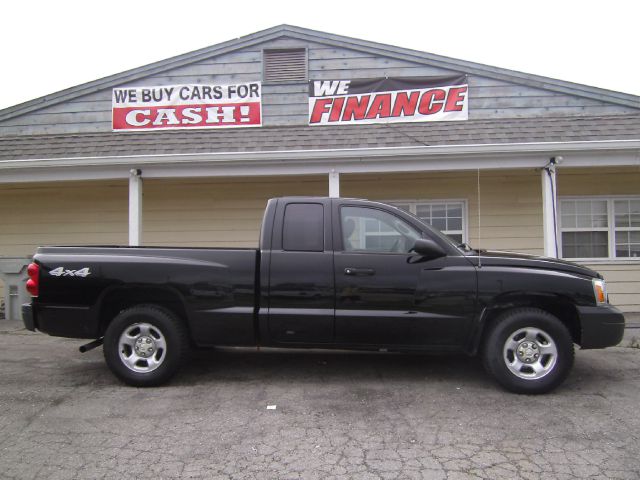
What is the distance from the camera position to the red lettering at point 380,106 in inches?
344

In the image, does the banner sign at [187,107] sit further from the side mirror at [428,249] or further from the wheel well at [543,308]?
the wheel well at [543,308]

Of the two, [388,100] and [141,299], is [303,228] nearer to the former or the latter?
[141,299]

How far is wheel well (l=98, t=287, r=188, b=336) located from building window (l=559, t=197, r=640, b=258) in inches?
274

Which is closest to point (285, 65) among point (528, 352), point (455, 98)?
Result: point (455, 98)

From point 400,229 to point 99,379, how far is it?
344 centimetres

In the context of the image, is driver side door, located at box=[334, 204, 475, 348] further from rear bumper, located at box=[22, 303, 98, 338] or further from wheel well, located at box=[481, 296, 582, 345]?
rear bumper, located at box=[22, 303, 98, 338]

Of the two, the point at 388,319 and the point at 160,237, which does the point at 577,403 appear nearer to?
the point at 388,319

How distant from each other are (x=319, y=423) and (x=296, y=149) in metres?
5.35

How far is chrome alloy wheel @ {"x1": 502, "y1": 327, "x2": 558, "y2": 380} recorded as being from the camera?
4371 millimetres

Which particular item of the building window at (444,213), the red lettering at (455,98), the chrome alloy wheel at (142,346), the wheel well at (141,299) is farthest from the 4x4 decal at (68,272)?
the red lettering at (455,98)

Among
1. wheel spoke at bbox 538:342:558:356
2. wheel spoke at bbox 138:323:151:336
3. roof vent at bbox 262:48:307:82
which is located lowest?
wheel spoke at bbox 538:342:558:356

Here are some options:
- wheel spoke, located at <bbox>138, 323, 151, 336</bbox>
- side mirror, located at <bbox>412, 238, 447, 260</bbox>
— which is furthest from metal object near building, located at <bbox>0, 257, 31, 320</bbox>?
side mirror, located at <bbox>412, 238, 447, 260</bbox>

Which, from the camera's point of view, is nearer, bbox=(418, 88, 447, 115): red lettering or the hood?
the hood

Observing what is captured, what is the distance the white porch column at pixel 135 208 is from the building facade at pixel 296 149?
0.03 meters
